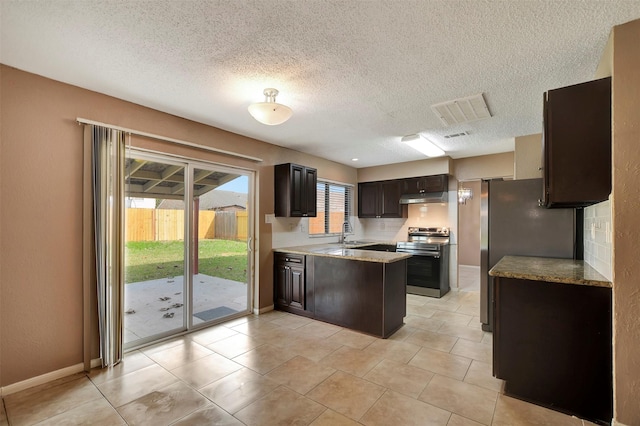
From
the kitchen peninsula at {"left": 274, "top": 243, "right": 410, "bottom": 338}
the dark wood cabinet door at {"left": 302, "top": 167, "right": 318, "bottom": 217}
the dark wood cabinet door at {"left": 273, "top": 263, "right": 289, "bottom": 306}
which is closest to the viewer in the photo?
the kitchen peninsula at {"left": 274, "top": 243, "right": 410, "bottom": 338}

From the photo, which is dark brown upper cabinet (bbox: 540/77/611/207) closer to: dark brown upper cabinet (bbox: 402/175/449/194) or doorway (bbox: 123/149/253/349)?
dark brown upper cabinet (bbox: 402/175/449/194)

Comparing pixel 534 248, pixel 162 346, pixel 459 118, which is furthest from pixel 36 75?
pixel 534 248

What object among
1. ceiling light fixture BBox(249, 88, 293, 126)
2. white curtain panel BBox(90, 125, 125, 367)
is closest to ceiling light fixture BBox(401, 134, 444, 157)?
ceiling light fixture BBox(249, 88, 293, 126)

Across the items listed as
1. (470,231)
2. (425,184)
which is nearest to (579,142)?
(425,184)

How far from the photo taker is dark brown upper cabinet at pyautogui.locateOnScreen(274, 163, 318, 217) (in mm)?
4266

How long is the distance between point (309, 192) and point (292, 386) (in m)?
2.91

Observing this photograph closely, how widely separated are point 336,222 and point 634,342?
181 inches

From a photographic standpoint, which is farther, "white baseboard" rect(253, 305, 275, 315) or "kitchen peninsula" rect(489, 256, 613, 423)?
"white baseboard" rect(253, 305, 275, 315)

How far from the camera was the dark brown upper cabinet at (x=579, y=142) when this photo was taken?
6.03 ft

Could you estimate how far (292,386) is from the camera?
2.29 metres

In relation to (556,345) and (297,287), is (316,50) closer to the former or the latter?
(556,345)

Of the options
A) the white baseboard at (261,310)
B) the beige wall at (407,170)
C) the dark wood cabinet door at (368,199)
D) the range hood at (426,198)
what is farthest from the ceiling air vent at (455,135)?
the white baseboard at (261,310)

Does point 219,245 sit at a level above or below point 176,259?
above

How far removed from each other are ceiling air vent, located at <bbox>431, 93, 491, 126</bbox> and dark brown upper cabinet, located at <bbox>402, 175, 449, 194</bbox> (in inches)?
80.0
